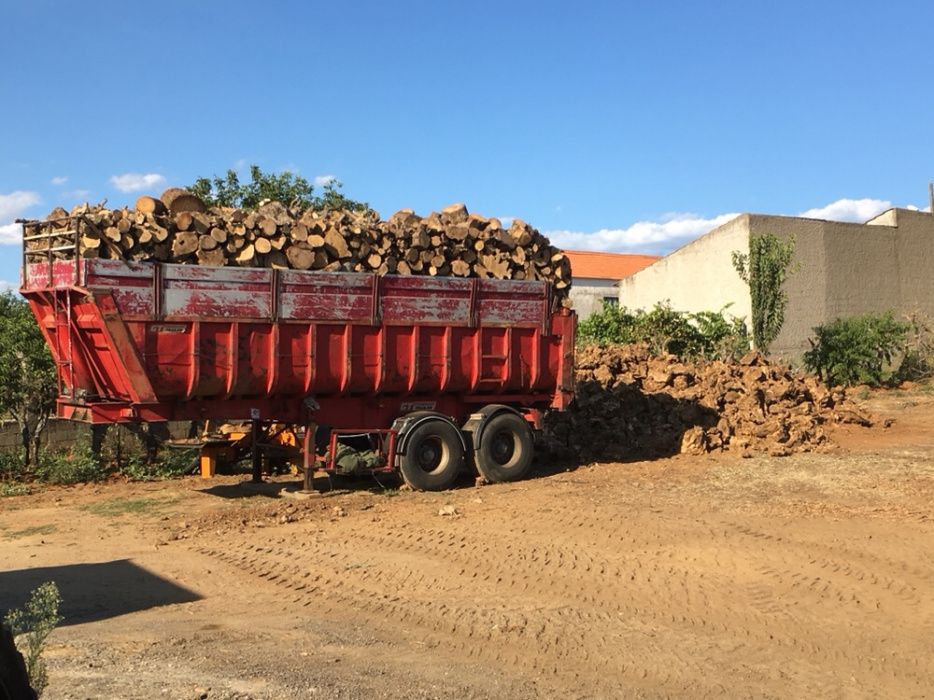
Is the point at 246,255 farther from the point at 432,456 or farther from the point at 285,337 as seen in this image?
the point at 432,456

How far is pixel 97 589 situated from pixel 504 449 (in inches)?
269

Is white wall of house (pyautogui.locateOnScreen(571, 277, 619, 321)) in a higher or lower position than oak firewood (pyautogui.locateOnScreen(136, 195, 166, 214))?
higher

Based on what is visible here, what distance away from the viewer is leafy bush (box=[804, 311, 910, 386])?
2652 cm

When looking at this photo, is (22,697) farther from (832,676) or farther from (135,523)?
(135,523)

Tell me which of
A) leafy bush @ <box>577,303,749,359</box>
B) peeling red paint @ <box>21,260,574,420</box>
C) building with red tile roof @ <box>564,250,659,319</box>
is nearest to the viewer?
peeling red paint @ <box>21,260,574,420</box>

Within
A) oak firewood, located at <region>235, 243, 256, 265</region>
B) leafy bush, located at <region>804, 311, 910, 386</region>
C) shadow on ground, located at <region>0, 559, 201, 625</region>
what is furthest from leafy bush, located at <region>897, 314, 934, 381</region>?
shadow on ground, located at <region>0, 559, 201, 625</region>

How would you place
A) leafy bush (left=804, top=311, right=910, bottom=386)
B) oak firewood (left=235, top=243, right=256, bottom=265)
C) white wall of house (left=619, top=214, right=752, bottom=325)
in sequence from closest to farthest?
oak firewood (left=235, top=243, right=256, bottom=265)
leafy bush (left=804, top=311, right=910, bottom=386)
white wall of house (left=619, top=214, right=752, bottom=325)

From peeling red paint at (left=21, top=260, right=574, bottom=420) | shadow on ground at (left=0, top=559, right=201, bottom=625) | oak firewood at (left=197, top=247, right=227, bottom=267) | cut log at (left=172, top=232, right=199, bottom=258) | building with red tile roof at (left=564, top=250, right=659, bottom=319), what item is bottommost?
shadow on ground at (left=0, top=559, right=201, bottom=625)

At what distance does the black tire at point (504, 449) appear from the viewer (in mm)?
12766

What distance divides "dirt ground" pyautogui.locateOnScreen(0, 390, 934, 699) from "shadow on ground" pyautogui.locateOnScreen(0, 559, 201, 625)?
0.11 feet

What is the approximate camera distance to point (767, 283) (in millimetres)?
24922

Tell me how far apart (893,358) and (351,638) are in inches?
1019

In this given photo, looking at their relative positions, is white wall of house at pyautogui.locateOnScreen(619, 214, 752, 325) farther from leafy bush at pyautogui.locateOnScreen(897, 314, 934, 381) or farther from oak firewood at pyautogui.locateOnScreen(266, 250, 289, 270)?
oak firewood at pyautogui.locateOnScreen(266, 250, 289, 270)

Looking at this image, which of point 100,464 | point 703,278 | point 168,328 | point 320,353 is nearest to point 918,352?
point 703,278
